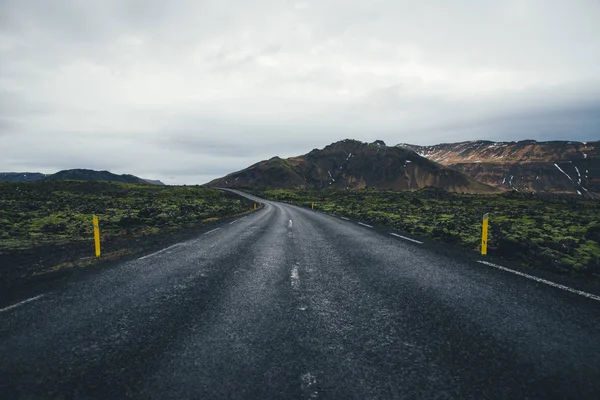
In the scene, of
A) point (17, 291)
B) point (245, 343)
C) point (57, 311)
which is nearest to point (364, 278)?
point (245, 343)

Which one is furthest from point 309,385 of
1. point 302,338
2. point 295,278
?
point 295,278

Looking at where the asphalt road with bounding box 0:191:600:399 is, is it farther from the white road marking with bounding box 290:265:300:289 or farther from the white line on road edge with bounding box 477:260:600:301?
the white line on road edge with bounding box 477:260:600:301

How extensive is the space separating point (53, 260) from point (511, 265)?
13247 mm

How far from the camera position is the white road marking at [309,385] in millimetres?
2910

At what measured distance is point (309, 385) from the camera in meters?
3.05

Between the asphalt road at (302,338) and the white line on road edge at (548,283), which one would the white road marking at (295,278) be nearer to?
the asphalt road at (302,338)

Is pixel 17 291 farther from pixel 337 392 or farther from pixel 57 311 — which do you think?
pixel 337 392

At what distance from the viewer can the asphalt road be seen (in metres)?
3.08

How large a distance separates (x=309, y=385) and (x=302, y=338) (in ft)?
3.33

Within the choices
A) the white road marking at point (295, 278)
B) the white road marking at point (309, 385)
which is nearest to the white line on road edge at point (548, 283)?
the white road marking at point (295, 278)

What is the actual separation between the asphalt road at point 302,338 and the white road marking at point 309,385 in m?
0.01

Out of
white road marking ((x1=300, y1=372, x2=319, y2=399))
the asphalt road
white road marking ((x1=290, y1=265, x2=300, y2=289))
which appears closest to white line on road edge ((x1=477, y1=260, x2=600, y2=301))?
the asphalt road

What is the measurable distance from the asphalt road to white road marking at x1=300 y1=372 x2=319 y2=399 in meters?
0.01

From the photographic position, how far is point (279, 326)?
4449 mm
